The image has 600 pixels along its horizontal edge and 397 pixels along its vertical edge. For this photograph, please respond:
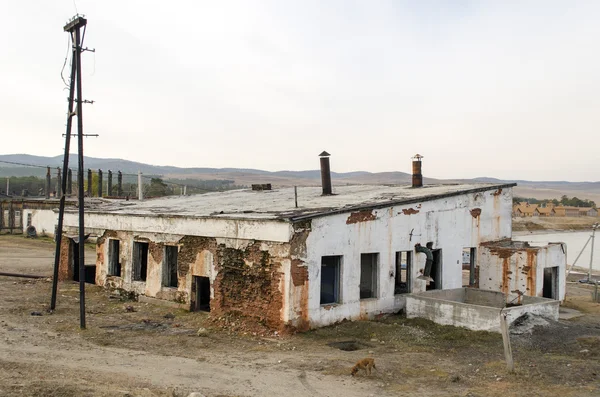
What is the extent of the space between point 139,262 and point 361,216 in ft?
26.6

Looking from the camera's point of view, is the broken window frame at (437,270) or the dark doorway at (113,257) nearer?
the broken window frame at (437,270)

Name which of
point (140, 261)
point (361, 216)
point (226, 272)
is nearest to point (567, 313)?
point (361, 216)

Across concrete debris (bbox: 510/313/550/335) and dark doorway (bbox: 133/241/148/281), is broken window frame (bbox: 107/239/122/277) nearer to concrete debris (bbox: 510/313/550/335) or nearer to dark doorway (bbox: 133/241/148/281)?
dark doorway (bbox: 133/241/148/281)

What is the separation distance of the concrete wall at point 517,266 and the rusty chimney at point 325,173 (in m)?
5.92

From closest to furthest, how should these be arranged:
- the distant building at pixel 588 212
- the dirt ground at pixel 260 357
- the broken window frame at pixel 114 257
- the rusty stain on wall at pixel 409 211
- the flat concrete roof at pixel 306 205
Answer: the dirt ground at pixel 260 357 < the flat concrete roof at pixel 306 205 < the rusty stain on wall at pixel 409 211 < the broken window frame at pixel 114 257 < the distant building at pixel 588 212

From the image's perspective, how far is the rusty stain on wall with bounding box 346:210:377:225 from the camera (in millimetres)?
15750

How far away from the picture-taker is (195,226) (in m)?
16.9

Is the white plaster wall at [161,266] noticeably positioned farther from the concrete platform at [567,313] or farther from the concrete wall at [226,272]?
the concrete platform at [567,313]

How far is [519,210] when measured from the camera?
357ft

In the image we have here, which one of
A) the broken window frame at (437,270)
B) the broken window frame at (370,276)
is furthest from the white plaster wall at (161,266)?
the broken window frame at (437,270)

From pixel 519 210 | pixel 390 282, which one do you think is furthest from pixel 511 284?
pixel 519 210

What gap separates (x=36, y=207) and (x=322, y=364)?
1475 inches

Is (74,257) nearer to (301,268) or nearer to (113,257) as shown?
(113,257)

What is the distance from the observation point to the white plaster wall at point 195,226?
14.6 metres
